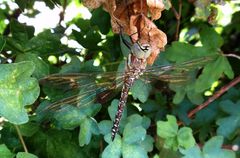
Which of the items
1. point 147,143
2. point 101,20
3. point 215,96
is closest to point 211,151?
point 147,143

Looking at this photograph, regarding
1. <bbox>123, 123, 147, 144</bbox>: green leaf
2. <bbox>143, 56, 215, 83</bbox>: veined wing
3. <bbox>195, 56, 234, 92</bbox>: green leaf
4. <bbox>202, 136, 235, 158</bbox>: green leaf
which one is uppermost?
<bbox>143, 56, 215, 83</bbox>: veined wing

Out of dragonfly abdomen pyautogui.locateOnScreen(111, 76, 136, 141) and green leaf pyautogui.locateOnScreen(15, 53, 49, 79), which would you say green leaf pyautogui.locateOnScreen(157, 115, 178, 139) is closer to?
dragonfly abdomen pyautogui.locateOnScreen(111, 76, 136, 141)

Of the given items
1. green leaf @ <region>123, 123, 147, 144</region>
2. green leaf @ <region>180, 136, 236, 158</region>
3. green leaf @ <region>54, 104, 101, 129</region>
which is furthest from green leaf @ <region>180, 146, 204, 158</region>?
green leaf @ <region>54, 104, 101, 129</region>

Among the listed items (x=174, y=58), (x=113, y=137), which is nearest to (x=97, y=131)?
(x=113, y=137)

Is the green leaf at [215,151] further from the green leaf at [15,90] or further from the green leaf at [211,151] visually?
the green leaf at [15,90]

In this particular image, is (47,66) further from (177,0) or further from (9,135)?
(177,0)

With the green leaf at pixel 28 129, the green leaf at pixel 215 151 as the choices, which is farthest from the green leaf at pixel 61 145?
the green leaf at pixel 215 151
